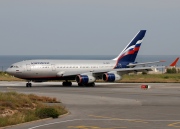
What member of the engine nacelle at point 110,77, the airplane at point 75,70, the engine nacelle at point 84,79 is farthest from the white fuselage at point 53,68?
the engine nacelle at point 110,77

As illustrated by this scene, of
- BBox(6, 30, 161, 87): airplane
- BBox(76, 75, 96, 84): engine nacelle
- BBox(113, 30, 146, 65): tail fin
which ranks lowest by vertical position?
BBox(76, 75, 96, 84): engine nacelle

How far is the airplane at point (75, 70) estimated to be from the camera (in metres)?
53.9

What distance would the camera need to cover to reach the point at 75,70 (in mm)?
57125

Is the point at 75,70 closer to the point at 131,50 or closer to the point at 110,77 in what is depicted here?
the point at 110,77

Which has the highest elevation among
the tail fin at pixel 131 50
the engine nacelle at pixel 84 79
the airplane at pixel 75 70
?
the tail fin at pixel 131 50

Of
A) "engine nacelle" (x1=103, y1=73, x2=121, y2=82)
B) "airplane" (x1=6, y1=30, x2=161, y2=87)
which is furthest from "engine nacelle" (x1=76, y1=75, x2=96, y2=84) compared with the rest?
"engine nacelle" (x1=103, y1=73, x2=121, y2=82)

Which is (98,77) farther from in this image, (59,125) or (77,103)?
(59,125)

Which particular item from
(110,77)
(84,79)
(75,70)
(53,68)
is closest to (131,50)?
(110,77)

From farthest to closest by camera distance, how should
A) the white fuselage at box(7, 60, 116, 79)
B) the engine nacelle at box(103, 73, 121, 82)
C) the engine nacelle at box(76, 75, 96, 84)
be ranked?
the engine nacelle at box(103, 73, 121, 82)
the engine nacelle at box(76, 75, 96, 84)
the white fuselage at box(7, 60, 116, 79)

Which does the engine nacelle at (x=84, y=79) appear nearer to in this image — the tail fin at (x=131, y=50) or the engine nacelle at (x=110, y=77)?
the engine nacelle at (x=110, y=77)

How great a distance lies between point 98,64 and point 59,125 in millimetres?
39226

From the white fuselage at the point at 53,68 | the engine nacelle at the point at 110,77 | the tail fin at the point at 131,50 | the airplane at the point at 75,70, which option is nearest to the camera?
the white fuselage at the point at 53,68

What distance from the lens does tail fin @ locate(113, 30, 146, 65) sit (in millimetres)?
61406

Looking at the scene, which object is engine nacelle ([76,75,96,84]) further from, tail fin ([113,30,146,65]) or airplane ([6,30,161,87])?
tail fin ([113,30,146,65])
